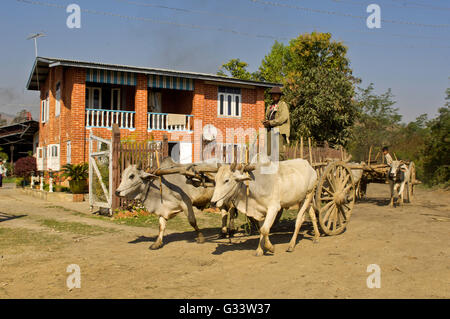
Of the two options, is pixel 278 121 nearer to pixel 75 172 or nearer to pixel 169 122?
pixel 75 172

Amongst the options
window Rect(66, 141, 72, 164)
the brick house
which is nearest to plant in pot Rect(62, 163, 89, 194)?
the brick house

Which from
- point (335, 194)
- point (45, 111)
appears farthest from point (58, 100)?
point (335, 194)

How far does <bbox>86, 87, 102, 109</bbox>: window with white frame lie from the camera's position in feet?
64.9

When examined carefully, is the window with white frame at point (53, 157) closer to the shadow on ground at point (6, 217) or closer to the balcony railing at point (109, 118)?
the balcony railing at point (109, 118)

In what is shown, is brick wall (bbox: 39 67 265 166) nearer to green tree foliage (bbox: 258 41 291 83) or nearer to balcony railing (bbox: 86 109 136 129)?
balcony railing (bbox: 86 109 136 129)

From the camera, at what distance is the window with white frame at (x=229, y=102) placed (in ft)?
72.4

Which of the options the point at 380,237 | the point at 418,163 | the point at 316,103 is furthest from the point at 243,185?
the point at 418,163

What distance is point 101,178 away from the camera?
470 inches

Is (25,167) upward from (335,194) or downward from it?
downward

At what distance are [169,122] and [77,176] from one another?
20.4 ft

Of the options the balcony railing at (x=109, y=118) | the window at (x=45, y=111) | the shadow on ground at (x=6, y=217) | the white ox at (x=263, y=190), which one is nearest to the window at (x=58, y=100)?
the balcony railing at (x=109, y=118)

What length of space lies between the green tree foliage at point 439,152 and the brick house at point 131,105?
33.8 ft

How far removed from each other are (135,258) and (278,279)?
2548 mm
